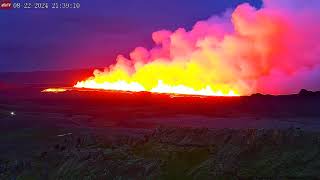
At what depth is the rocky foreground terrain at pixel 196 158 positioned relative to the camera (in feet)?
97.3

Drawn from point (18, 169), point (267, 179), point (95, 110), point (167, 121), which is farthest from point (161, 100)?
point (267, 179)

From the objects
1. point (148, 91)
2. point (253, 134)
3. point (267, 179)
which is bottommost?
point (267, 179)

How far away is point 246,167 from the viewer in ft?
98.5

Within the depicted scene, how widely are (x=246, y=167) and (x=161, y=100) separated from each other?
292ft

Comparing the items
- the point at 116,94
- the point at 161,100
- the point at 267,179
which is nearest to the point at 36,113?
the point at 161,100

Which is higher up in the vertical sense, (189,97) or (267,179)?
(189,97)

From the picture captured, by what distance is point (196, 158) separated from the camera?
32.2 metres

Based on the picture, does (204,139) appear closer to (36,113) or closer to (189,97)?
(36,113)

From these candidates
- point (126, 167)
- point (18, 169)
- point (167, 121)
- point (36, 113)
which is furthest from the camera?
point (36, 113)

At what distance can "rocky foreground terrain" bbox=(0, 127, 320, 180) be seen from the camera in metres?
29.7

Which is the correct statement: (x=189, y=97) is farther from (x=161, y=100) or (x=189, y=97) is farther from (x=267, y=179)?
(x=267, y=179)

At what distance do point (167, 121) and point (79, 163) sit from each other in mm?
44856

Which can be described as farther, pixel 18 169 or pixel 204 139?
pixel 18 169

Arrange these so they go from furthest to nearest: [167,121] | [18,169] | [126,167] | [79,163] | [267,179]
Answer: [167,121]
[18,169]
[79,163]
[126,167]
[267,179]
